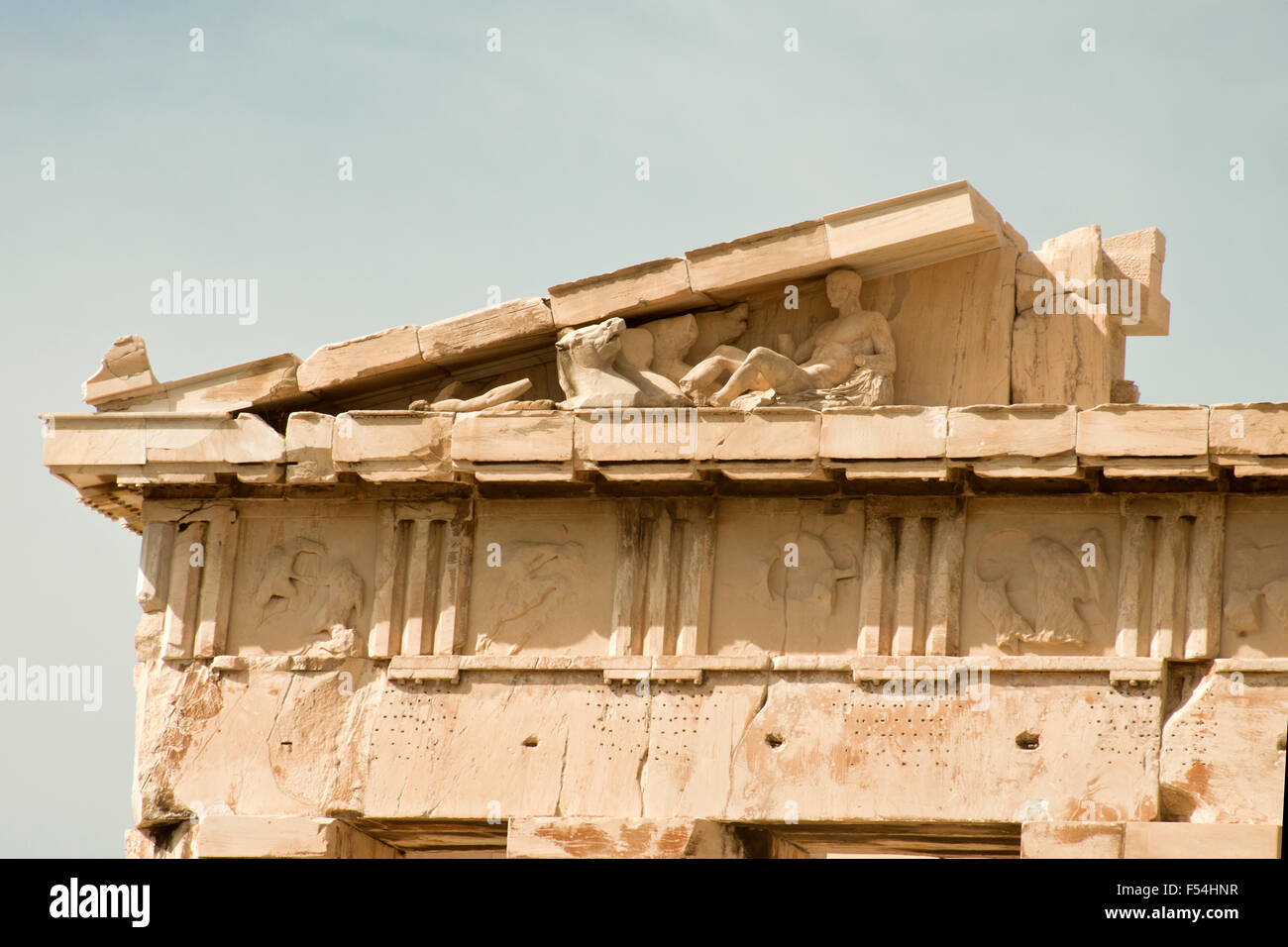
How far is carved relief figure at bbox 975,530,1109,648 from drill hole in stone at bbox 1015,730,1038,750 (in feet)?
1.84

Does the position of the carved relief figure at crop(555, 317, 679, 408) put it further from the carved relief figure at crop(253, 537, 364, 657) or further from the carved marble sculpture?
the carved relief figure at crop(253, 537, 364, 657)

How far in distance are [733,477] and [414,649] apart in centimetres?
233

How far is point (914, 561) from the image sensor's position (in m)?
14.0

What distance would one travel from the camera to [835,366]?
14.4m

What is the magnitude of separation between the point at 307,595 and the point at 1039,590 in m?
4.66

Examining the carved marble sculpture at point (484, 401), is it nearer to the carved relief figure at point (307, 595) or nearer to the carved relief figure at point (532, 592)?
the carved relief figure at point (532, 592)

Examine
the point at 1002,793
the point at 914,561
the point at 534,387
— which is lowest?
the point at 1002,793

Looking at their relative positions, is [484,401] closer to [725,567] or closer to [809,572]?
[725,567]

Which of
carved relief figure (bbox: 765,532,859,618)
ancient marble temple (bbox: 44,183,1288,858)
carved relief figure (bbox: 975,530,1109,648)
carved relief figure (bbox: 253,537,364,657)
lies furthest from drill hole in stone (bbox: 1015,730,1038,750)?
carved relief figure (bbox: 253,537,364,657)

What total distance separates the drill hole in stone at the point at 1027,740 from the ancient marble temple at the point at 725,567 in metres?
0.01

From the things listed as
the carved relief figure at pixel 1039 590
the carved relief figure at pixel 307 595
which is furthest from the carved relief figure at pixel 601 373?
the carved relief figure at pixel 1039 590

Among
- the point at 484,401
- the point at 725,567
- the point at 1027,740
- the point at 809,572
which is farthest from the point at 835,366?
the point at 1027,740
